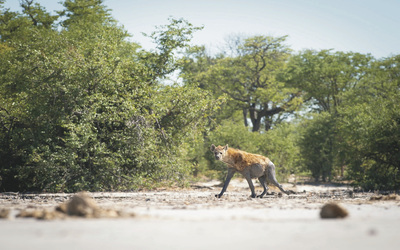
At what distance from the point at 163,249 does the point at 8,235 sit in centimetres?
213

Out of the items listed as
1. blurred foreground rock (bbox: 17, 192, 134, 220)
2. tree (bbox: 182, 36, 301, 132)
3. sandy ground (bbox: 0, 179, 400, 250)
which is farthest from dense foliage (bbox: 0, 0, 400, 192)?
tree (bbox: 182, 36, 301, 132)

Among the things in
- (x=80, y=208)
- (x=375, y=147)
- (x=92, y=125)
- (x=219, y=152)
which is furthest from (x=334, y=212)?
(x=375, y=147)

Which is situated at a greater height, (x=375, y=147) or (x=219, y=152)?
(x=375, y=147)

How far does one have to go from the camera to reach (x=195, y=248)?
4.96 m

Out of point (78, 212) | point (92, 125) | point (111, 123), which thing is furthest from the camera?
point (111, 123)

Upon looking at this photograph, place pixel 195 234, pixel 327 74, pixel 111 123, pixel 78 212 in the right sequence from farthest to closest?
pixel 327 74 < pixel 111 123 < pixel 78 212 < pixel 195 234

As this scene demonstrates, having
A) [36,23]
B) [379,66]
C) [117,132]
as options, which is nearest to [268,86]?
[379,66]

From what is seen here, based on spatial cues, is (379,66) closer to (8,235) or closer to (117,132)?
(117,132)

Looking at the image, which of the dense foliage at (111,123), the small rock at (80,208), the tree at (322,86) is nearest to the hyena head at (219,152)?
the dense foliage at (111,123)

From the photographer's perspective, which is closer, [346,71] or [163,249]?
[163,249]

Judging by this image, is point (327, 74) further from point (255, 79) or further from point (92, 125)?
point (92, 125)

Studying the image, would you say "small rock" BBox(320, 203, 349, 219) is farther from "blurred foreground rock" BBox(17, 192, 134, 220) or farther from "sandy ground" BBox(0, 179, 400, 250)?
"blurred foreground rock" BBox(17, 192, 134, 220)

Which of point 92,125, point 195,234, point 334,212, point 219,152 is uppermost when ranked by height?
point 92,125

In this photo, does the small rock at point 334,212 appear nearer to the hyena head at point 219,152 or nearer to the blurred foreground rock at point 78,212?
the blurred foreground rock at point 78,212
